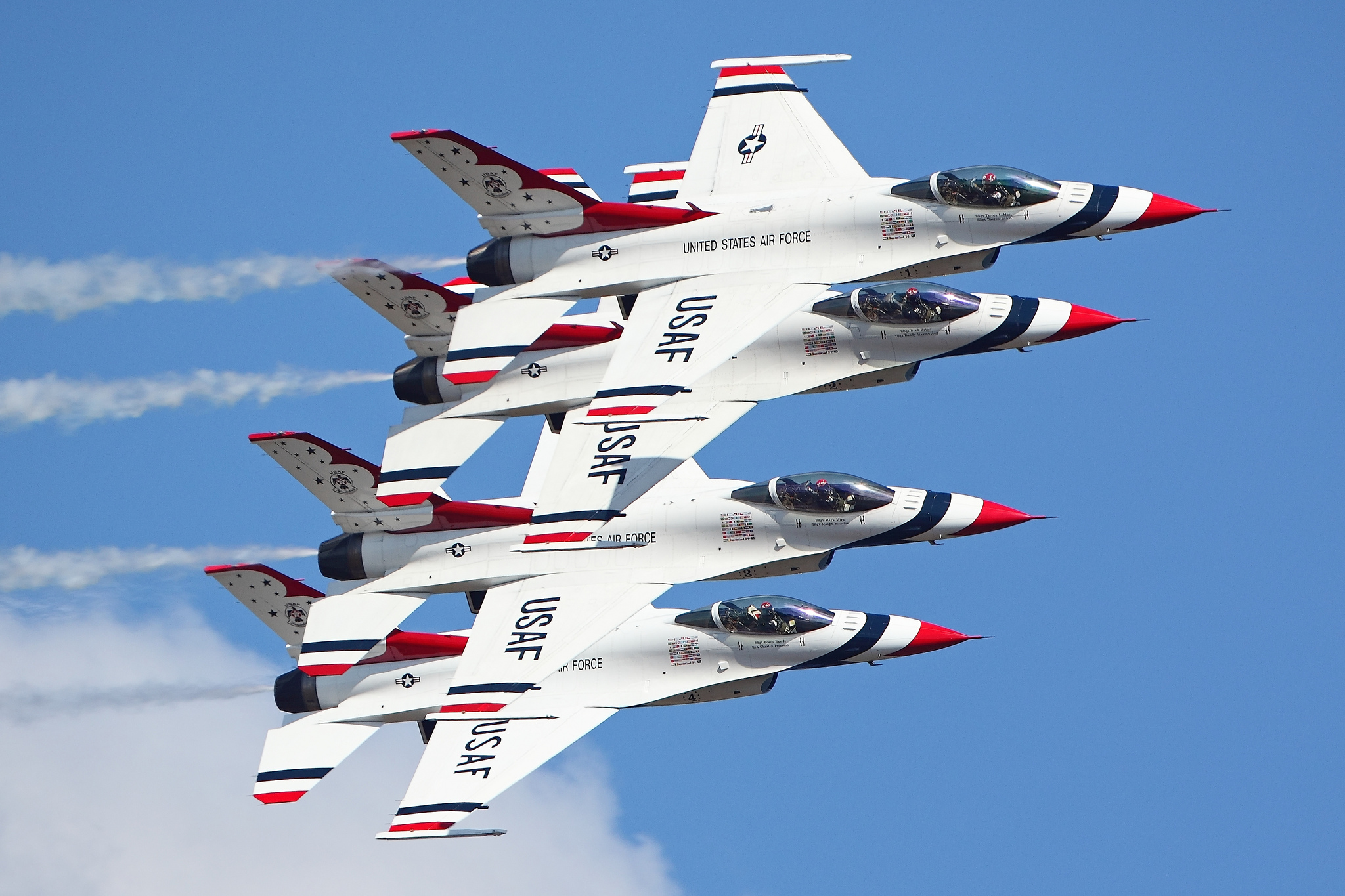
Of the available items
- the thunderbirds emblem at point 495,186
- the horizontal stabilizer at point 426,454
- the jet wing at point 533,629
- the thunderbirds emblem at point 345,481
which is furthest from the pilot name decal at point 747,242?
the thunderbirds emblem at point 345,481

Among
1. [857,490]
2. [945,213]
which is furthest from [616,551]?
[945,213]

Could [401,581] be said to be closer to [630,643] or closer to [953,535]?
[630,643]

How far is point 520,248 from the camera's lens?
2183 inches

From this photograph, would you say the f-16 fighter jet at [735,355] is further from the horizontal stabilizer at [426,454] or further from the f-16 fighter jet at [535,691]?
the f-16 fighter jet at [535,691]

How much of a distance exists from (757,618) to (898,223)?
28.9 ft

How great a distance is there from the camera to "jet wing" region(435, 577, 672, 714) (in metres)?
52.2

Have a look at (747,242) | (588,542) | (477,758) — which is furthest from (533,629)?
(747,242)

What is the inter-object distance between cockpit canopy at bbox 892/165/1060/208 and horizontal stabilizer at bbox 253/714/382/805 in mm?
16192

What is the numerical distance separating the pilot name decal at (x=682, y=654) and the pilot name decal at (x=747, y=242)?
8346 mm

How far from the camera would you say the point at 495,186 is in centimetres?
5522

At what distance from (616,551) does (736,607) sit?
2764 mm

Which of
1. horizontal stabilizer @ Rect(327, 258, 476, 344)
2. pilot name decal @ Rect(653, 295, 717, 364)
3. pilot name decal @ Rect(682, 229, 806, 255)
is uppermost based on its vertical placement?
horizontal stabilizer @ Rect(327, 258, 476, 344)

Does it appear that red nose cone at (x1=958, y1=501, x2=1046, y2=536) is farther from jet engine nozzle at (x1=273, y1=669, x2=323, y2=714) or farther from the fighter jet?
jet engine nozzle at (x1=273, y1=669, x2=323, y2=714)

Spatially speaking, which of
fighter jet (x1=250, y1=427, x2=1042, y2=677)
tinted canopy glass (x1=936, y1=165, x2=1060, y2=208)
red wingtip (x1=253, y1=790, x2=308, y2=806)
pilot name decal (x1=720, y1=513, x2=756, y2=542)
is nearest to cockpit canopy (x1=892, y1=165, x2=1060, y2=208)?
tinted canopy glass (x1=936, y1=165, x2=1060, y2=208)
